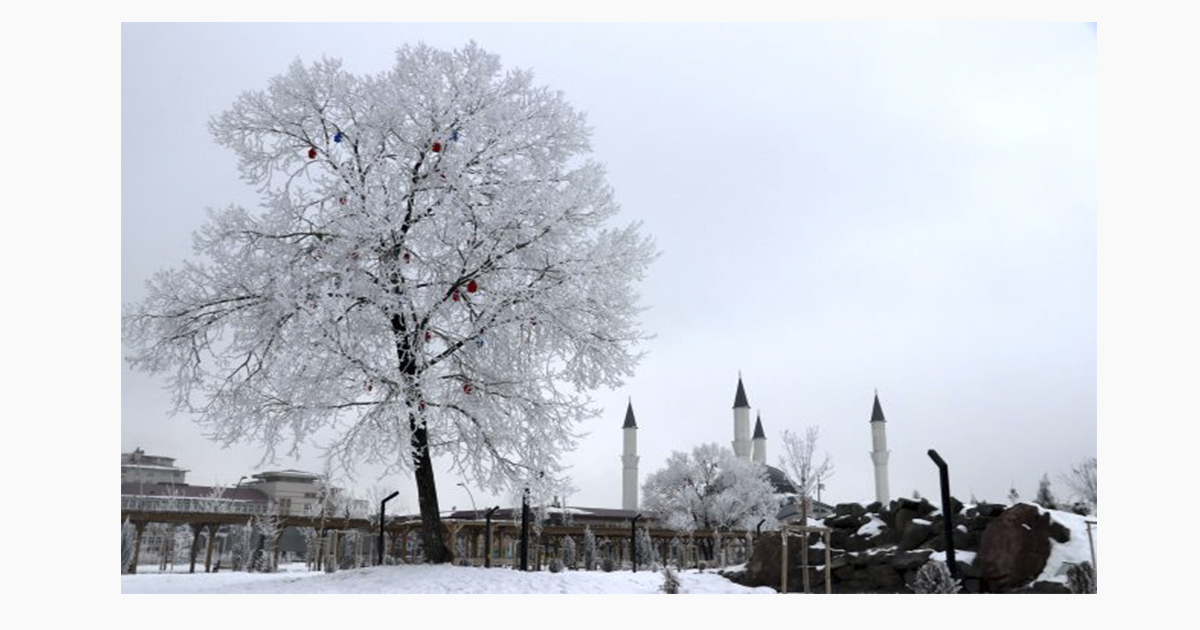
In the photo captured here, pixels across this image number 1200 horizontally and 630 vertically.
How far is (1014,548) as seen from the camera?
12.2 meters

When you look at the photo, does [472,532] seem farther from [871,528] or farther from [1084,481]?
[1084,481]

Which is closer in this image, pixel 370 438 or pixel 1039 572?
pixel 370 438

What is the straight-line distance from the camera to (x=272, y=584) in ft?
35.5

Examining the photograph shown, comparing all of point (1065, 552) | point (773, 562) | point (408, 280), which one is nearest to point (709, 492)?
point (773, 562)

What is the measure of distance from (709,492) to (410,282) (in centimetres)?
3403

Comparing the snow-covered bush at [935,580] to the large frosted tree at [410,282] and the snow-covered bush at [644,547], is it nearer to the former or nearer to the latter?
the large frosted tree at [410,282]

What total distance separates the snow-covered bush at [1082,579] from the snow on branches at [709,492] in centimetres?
2844

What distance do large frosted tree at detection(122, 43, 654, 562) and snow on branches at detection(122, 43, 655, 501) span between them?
3 centimetres

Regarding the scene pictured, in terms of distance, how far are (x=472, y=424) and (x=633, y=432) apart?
41892mm

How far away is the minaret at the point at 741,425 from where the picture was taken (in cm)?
5250

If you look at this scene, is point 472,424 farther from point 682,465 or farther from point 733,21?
point 682,465

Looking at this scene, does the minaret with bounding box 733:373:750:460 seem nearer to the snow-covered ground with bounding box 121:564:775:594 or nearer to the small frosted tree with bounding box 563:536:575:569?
the small frosted tree with bounding box 563:536:575:569
